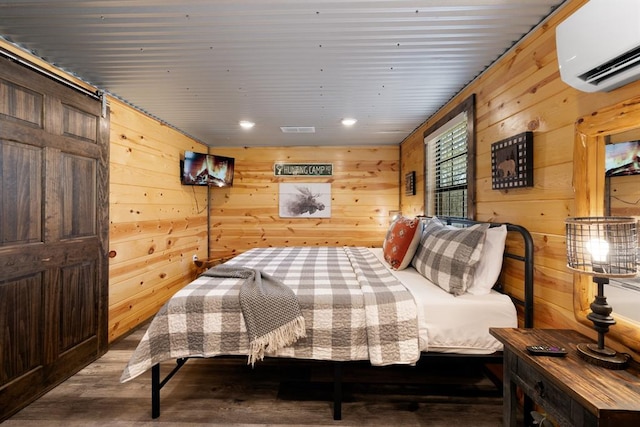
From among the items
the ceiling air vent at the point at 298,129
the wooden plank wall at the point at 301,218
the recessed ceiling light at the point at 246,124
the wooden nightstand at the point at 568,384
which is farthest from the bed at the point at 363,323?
the wooden plank wall at the point at 301,218

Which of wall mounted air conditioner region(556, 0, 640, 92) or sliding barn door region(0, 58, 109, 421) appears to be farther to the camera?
sliding barn door region(0, 58, 109, 421)

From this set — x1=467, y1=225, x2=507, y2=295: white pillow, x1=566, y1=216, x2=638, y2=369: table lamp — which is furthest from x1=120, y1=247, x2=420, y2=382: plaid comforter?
x1=566, y1=216, x2=638, y2=369: table lamp

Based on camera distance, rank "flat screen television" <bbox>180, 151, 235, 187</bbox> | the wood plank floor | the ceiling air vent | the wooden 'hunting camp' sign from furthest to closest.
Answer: the wooden 'hunting camp' sign → "flat screen television" <bbox>180, 151, 235, 187</bbox> → the ceiling air vent → the wood plank floor

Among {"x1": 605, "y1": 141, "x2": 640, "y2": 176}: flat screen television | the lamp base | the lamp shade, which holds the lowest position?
the lamp base

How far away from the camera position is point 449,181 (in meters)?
2.96

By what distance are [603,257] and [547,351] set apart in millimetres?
402

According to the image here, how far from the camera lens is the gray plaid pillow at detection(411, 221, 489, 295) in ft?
5.74

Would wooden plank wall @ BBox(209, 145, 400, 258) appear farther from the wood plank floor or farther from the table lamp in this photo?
the table lamp

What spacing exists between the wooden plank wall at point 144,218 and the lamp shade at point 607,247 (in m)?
3.27

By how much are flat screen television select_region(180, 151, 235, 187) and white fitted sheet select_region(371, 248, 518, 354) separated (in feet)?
11.3

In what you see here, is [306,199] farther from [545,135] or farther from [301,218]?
[545,135]

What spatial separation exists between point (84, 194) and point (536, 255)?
323 centimetres

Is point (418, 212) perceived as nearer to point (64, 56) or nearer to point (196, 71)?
point (196, 71)

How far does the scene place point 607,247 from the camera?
971 mm
